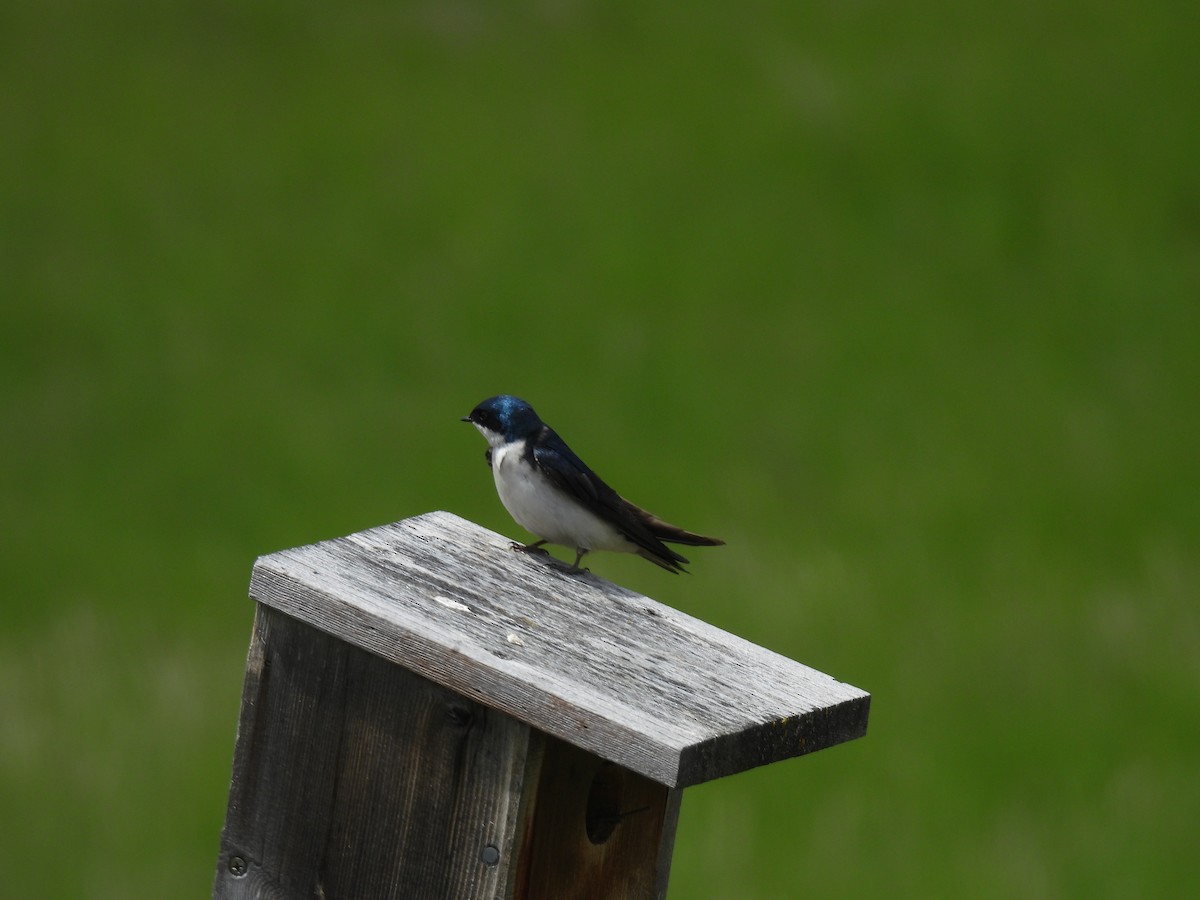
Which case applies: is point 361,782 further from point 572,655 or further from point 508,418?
point 508,418

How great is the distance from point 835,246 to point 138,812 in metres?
4.63

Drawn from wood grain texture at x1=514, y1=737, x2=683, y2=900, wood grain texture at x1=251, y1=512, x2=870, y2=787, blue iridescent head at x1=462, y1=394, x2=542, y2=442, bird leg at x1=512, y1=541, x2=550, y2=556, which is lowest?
wood grain texture at x1=514, y1=737, x2=683, y2=900

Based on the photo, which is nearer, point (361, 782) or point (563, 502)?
point (361, 782)

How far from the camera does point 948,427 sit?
8.65 meters

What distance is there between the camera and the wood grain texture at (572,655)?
92.0 inches

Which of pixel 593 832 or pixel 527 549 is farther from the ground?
pixel 527 549

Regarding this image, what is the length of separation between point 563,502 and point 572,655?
70cm

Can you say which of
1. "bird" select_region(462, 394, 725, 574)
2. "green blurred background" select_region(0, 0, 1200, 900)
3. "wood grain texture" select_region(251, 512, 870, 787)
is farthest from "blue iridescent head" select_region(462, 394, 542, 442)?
"green blurred background" select_region(0, 0, 1200, 900)

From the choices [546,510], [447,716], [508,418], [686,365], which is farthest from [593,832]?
[686,365]

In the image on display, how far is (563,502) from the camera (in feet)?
10.4

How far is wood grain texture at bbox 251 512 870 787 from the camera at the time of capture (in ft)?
7.67

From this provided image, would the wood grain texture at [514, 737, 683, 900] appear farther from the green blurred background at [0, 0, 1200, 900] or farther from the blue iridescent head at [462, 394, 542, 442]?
the green blurred background at [0, 0, 1200, 900]

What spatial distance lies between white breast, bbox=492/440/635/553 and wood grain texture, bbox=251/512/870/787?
366mm

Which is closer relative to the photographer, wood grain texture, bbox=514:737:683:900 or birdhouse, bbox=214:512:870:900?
birdhouse, bbox=214:512:870:900
